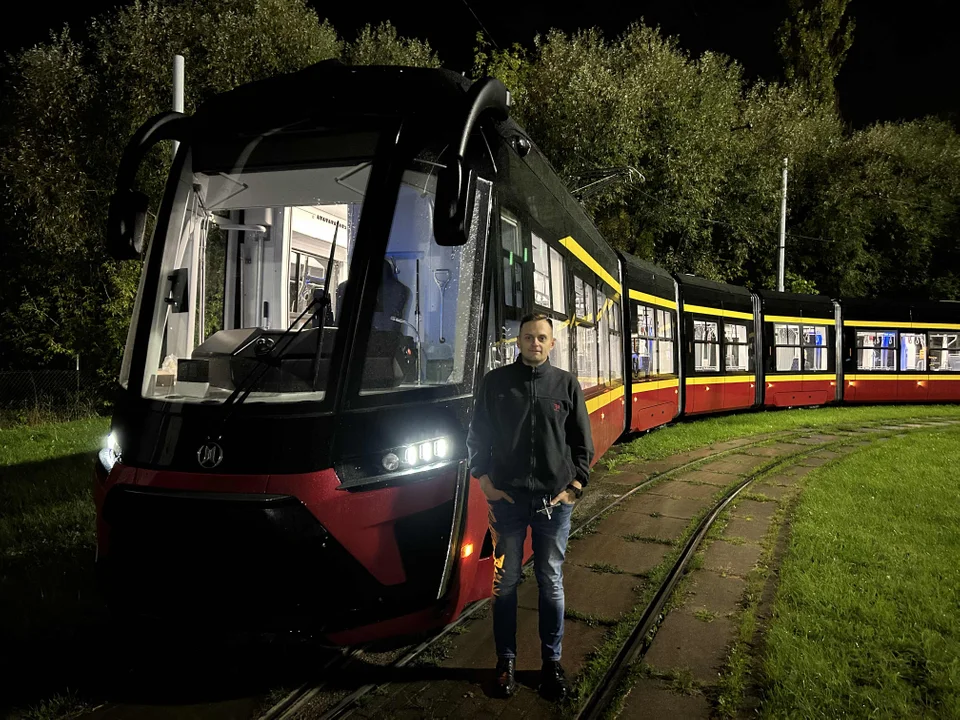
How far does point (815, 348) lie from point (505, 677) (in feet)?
57.9

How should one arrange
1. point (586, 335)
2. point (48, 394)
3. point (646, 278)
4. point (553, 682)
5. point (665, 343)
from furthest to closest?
point (48, 394), point (665, 343), point (646, 278), point (586, 335), point (553, 682)

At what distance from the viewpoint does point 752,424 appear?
50.6 ft

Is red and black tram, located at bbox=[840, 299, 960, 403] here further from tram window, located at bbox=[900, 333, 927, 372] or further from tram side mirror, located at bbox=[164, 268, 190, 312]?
tram side mirror, located at bbox=[164, 268, 190, 312]

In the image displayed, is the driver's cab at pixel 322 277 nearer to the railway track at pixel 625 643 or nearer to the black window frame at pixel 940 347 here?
the railway track at pixel 625 643

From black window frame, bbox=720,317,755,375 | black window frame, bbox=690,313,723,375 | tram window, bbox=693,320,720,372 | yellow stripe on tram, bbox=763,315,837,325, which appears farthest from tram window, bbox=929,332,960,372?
tram window, bbox=693,320,720,372

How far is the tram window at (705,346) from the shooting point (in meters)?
15.0

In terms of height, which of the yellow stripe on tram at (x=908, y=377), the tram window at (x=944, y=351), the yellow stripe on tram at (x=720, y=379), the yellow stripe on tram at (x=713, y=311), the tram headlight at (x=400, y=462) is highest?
the yellow stripe on tram at (x=713, y=311)

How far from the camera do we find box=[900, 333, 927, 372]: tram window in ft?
67.2

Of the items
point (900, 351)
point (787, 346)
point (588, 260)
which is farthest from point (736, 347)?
point (588, 260)

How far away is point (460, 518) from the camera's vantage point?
12.0 feet

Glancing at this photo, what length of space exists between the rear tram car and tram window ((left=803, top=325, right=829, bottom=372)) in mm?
15706

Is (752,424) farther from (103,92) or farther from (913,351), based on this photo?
(103,92)

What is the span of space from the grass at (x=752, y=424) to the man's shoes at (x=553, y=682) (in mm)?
6692

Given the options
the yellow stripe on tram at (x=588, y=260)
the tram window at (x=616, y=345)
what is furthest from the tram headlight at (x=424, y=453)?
the tram window at (x=616, y=345)
